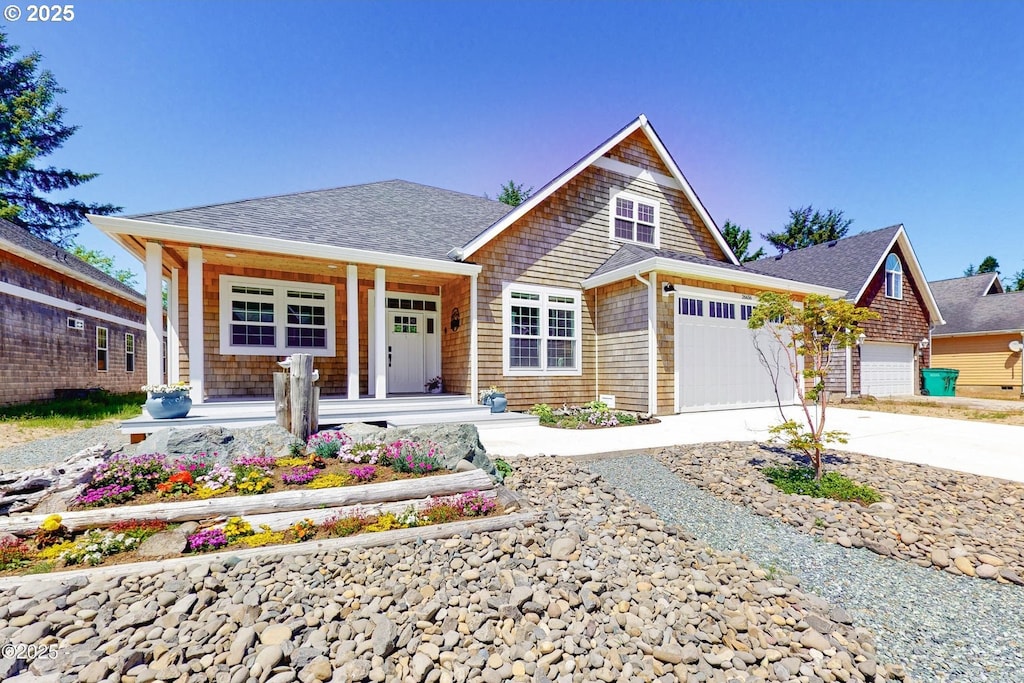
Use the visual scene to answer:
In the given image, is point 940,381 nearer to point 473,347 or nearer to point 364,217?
point 473,347

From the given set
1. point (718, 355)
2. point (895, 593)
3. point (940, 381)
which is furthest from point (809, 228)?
point (895, 593)

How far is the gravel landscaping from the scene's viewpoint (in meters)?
2.31

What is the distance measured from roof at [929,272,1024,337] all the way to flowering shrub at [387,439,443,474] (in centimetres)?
2451

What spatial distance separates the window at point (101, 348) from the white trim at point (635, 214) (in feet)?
57.4

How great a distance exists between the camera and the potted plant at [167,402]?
6.33 metres

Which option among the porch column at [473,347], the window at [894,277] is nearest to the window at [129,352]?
the porch column at [473,347]

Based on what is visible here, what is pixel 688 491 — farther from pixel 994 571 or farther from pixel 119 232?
pixel 119 232

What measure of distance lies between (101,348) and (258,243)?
482 inches

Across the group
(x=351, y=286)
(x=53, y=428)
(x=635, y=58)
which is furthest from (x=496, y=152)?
(x=53, y=428)

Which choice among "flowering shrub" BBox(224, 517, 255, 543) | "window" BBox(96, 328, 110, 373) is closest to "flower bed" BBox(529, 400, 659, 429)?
"flowering shrub" BBox(224, 517, 255, 543)

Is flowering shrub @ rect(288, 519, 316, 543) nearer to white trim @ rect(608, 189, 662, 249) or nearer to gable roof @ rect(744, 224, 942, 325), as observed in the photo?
white trim @ rect(608, 189, 662, 249)

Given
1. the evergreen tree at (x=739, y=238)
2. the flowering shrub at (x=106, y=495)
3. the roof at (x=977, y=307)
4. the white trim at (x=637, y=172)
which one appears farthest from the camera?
the evergreen tree at (x=739, y=238)

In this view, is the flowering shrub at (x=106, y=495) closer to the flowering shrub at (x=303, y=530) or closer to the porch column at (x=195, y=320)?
the flowering shrub at (x=303, y=530)

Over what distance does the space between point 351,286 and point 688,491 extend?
703 cm
